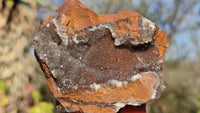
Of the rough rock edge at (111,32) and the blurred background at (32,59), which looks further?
the blurred background at (32,59)

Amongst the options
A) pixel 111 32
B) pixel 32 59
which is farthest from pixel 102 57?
pixel 32 59

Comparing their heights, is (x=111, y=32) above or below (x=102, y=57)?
above

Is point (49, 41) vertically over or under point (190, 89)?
over

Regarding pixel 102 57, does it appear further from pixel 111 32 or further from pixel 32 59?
pixel 32 59

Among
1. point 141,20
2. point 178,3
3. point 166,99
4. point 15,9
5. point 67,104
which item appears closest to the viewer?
point 141,20

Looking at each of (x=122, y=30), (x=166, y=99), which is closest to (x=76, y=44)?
(x=122, y=30)

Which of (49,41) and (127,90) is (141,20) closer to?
(127,90)

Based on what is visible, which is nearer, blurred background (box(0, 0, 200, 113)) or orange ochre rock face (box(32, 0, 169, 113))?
orange ochre rock face (box(32, 0, 169, 113))

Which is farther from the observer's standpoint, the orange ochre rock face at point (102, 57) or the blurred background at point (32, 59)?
the blurred background at point (32, 59)
